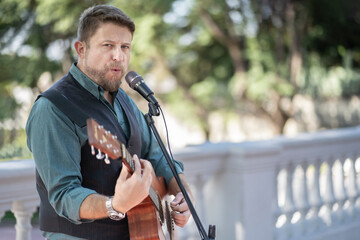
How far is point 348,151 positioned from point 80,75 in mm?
2734

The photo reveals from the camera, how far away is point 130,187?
1.25m

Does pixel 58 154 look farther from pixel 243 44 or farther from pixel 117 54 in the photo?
pixel 243 44

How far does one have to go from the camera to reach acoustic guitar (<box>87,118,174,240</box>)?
1.14 meters

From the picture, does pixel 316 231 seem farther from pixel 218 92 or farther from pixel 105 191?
pixel 218 92

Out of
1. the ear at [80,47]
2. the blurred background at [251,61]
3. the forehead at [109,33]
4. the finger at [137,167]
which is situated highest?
the blurred background at [251,61]

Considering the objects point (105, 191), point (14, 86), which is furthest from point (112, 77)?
point (14, 86)

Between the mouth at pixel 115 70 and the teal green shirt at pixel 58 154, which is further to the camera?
the mouth at pixel 115 70

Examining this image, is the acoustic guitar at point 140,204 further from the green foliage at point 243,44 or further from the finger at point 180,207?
the green foliage at point 243,44

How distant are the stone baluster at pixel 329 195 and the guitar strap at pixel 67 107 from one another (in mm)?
2499

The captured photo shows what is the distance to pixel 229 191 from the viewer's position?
8.83 feet

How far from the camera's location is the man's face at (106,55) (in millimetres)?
1541

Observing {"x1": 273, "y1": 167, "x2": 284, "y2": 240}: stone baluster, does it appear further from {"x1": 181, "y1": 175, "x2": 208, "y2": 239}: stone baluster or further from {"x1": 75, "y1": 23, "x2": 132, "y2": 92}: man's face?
{"x1": 75, "y1": 23, "x2": 132, "y2": 92}: man's face

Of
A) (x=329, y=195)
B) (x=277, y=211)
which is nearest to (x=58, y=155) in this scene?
(x=277, y=211)

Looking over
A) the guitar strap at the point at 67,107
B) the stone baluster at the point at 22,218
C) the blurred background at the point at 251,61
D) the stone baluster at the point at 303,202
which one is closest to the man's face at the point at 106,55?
the guitar strap at the point at 67,107
